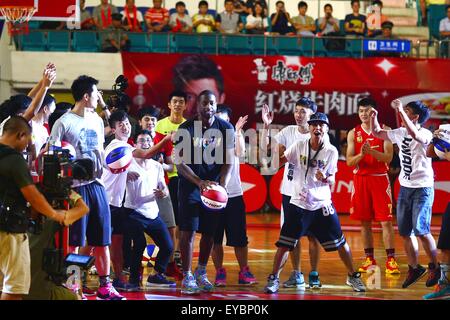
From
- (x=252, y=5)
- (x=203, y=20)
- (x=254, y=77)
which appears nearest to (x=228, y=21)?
(x=203, y=20)

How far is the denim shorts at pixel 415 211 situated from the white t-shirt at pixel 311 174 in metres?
1.12

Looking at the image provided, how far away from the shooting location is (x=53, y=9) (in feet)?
43.0

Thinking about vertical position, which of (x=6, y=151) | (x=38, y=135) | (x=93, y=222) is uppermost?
(x=6, y=151)

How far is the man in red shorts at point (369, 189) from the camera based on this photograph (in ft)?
38.5

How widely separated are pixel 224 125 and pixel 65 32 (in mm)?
9800

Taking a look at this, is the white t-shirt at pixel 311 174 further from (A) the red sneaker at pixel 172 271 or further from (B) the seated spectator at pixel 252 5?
(B) the seated spectator at pixel 252 5

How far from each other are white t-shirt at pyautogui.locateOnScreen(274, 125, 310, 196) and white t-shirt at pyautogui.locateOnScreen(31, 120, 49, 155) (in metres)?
2.59

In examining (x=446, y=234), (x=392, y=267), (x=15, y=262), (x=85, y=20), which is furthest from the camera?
(x=85, y=20)

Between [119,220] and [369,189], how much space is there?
3.47 metres

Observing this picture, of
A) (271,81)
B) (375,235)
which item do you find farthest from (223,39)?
(375,235)

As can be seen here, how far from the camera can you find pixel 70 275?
27.6 feet

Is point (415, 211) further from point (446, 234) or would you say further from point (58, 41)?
point (58, 41)
